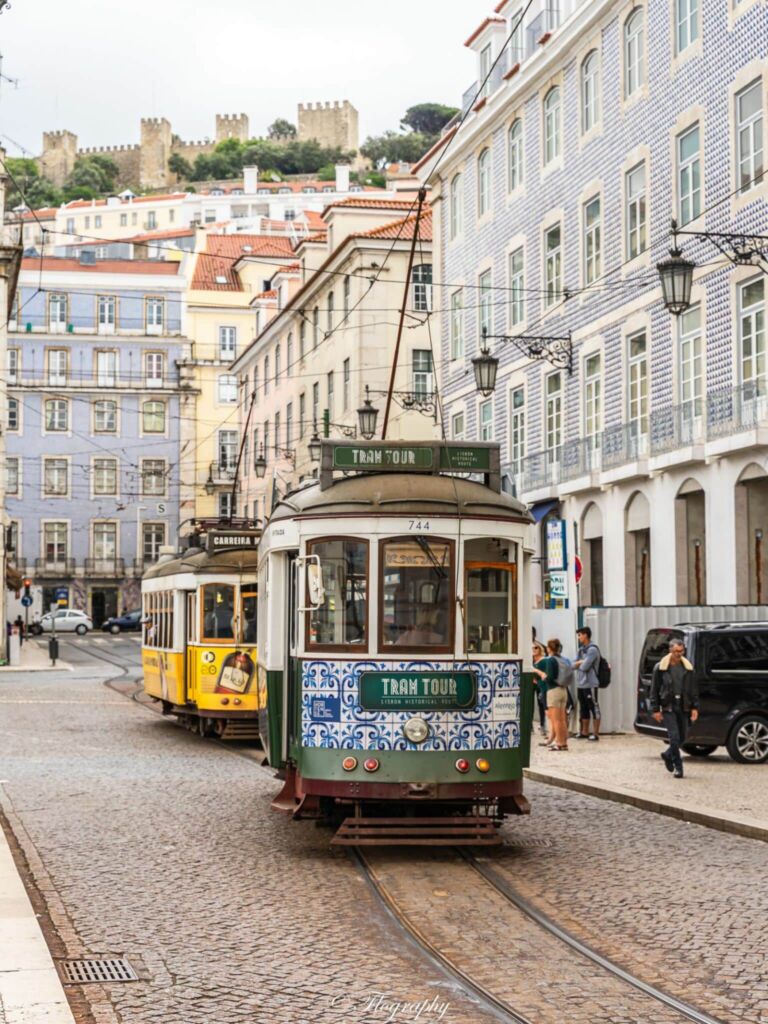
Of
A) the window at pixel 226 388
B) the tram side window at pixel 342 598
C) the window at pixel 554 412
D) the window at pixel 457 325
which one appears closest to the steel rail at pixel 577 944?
the tram side window at pixel 342 598

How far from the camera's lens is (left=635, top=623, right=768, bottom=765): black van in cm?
1961

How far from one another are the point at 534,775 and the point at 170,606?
8.01 m

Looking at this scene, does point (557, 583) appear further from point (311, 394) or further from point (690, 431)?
point (311, 394)

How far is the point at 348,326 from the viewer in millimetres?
50375

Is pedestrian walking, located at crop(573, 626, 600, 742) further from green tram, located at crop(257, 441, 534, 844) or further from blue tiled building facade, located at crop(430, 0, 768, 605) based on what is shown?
green tram, located at crop(257, 441, 534, 844)

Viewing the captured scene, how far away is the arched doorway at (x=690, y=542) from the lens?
2859 centimetres

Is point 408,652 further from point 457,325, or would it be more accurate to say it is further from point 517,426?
point 457,325

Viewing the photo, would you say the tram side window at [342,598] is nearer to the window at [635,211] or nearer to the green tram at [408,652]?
the green tram at [408,652]

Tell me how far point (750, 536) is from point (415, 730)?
53.2ft

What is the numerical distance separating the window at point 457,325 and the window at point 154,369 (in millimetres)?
41036

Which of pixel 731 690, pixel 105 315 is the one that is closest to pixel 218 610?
pixel 731 690

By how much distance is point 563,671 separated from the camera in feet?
72.2

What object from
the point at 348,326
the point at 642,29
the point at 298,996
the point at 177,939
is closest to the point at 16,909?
the point at 177,939

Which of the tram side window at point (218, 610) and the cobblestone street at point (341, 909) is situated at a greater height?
the tram side window at point (218, 610)
